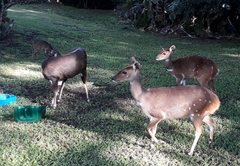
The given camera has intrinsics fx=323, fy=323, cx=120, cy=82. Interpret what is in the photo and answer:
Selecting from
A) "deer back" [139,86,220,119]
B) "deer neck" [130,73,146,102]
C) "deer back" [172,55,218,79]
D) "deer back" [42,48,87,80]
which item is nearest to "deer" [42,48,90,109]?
"deer back" [42,48,87,80]

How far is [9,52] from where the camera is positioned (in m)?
8.27

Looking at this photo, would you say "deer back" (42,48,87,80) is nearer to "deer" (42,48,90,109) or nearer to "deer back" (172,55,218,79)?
"deer" (42,48,90,109)

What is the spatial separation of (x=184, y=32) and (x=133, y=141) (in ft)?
33.2

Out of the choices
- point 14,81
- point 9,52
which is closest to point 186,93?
point 14,81

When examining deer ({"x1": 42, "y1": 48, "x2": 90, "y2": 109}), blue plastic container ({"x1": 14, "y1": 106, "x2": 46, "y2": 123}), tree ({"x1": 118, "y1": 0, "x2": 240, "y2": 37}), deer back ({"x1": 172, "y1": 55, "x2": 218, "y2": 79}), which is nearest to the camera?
blue plastic container ({"x1": 14, "y1": 106, "x2": 46, "y2": 123})

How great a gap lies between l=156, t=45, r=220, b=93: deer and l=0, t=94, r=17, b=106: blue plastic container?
283 cm

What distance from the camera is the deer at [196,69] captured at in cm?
552

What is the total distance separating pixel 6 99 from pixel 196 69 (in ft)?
10.5

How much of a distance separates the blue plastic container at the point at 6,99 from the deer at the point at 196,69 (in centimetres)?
283

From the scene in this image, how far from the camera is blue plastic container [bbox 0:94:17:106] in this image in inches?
194

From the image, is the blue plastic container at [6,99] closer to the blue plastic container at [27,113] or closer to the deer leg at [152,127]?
the blue plastic container at [27,113]

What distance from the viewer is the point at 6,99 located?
16.3ft

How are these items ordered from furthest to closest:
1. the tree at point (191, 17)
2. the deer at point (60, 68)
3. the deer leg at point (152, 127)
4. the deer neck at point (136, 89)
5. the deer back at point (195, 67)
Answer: the tree at point (191, 17) < the deer back at point (195, 67) < the deer at point (60, 68) < the deer neck at point (136, 89) < the deer leg at point (152, 127)

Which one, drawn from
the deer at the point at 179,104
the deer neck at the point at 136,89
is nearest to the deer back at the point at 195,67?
the deer at the point at 179,104
